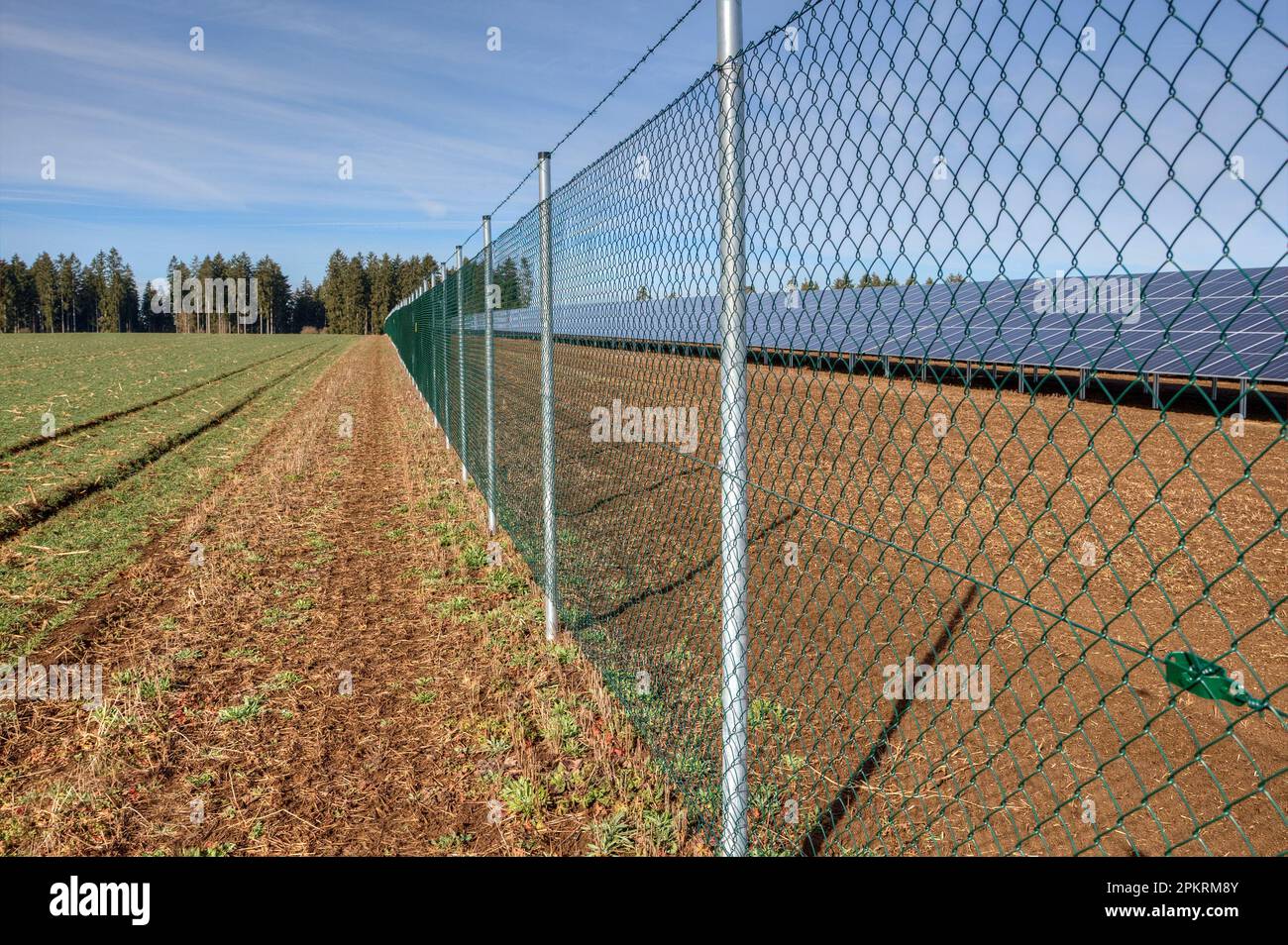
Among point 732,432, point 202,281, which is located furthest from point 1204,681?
point 202,281

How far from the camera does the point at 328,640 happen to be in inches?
196

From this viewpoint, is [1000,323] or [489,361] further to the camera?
[489,361]

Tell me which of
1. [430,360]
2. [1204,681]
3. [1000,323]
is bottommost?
[1204,681]

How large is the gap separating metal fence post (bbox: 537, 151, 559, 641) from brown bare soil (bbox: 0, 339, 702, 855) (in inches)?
20.3

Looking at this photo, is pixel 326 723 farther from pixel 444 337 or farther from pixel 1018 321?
pixel 1018 321

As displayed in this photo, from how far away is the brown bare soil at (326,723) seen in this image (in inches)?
125

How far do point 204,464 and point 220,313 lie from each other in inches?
4649

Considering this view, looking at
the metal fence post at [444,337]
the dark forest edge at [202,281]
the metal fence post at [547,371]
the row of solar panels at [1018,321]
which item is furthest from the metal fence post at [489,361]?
the dark forest edge at [202,281]

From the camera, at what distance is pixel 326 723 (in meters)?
4.05

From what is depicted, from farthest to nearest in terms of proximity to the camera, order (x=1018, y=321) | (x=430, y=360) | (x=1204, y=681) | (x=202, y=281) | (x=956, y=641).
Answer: (x=202, y=281)
(x=430, y=360)
(x=1018, y=321)
(x=956, y=641)
(x=1204, y=681)

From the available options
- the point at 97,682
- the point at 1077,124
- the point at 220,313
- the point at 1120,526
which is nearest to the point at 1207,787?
the point at 1077,124

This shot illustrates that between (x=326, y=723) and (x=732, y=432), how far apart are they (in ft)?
9.21
